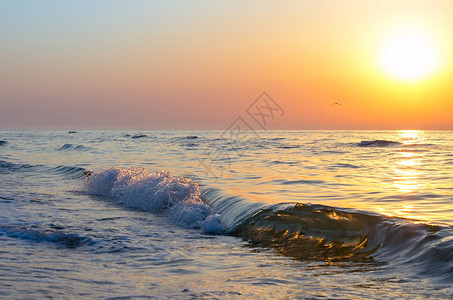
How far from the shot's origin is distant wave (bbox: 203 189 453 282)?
5.50 m

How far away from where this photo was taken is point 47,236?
6.92 meters

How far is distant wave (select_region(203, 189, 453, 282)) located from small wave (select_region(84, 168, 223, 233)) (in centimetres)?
57

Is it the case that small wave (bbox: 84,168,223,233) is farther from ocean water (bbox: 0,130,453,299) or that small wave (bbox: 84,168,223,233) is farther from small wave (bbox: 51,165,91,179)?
small wave (bbox: 51,165,91,179)

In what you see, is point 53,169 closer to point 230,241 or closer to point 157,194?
point 157,194

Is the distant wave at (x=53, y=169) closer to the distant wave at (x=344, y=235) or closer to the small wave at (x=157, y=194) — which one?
the small wave at (x=157, y=194)

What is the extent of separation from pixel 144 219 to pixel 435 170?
1221 centimetres

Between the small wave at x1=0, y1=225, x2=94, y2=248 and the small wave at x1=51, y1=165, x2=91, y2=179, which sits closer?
the small wave at x1=0, y1=225, x2=94, y2=248

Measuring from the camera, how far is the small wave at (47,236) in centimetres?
665

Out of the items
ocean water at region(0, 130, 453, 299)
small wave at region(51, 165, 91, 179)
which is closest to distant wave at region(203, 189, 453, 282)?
ocean water at region(0, 130, 453, 299)

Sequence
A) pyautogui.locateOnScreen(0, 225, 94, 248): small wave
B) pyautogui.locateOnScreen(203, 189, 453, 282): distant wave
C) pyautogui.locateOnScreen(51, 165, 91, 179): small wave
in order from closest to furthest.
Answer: pyautogui.locateOnScreen(203, 189, 453, 282): distant wave, pyautogui.locateOnScreen(0, 225, 94, 248): small wave, pyautogui.locateOnScreen(51, 165, 91, 179): small wave

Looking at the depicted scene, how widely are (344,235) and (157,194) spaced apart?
5816 mm

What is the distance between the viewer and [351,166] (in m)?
18.9

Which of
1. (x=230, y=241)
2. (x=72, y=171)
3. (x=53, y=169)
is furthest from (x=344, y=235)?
(x=53, y=169)

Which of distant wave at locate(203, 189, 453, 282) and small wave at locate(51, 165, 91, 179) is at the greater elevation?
distant wave at locate(203, 189, 453, 282)
